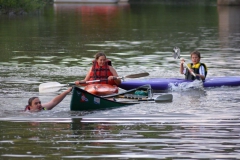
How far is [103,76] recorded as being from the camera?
52.0ft

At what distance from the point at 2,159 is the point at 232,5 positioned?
2804 inches

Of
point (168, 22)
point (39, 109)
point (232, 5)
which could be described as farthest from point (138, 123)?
point (232, 5)

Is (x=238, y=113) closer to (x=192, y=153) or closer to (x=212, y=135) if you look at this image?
(x=212, y=135)

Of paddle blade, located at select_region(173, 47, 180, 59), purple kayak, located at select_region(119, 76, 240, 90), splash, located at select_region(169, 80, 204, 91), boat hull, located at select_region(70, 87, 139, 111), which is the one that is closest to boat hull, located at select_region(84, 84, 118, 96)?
boat hull, located at select_region(70, 87, 139, 111)

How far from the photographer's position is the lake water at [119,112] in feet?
34.7

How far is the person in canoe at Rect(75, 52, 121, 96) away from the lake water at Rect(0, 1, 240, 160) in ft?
2.01

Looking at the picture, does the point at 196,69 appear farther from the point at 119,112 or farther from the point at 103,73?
the point at 119,112

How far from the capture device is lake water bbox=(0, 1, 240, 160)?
10562mm

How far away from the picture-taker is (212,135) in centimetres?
1150

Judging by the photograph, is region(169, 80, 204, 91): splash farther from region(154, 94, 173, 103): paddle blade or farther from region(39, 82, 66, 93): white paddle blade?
region(39, 82, 66, 93): white paddle blade

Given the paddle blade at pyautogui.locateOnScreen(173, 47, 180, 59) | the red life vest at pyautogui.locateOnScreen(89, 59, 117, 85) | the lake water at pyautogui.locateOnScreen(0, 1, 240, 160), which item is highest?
the paddle blade at pyautogui.locateOnScreen(173, 47, 180, 59)

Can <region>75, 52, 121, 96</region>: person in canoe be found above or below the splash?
above

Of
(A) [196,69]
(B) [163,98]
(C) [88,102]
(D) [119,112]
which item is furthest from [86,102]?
(A) [196,69]

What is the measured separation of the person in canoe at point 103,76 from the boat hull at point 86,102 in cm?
115
